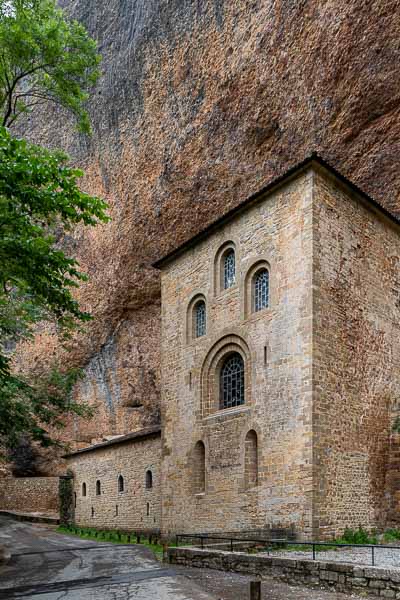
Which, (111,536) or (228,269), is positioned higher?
(228,269)

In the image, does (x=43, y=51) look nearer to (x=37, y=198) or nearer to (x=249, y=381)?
(x=37, y=198)

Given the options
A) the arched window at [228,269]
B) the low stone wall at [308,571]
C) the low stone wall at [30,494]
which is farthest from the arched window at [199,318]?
the low stone wall at [30,494]

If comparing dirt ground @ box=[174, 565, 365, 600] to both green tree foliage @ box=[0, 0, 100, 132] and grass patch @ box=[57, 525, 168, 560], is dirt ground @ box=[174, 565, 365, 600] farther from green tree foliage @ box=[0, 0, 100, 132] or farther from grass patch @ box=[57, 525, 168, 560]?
green tree foliage @ box=[0, 0, 100, 132]

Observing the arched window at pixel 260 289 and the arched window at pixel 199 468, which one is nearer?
the arched window at pixel 260 289

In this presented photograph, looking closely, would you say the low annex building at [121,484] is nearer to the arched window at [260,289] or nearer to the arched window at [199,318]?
the arched window at [199,318]

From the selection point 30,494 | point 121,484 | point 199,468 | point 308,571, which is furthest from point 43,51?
point 30,494

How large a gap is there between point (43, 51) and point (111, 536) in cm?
1736

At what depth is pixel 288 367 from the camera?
1486 cm

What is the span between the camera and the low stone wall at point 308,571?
27.5 ft

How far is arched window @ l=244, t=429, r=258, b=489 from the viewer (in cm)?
1552

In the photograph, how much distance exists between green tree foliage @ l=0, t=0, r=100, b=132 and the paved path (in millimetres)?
10519

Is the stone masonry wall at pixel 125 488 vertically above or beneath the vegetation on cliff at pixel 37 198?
beneath

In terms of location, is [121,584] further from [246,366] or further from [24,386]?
[246,366]

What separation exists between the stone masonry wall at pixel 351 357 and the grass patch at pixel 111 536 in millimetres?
5599
